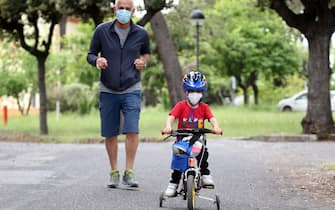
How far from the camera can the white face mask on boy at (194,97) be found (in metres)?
7.43

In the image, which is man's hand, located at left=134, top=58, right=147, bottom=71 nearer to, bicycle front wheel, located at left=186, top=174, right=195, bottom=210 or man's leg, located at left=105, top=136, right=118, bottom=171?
man's leg, located at left=105, top=136, right=118, bottom=171

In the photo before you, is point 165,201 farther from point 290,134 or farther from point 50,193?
point 290,134

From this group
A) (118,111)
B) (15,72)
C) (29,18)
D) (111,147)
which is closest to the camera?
(118,111)

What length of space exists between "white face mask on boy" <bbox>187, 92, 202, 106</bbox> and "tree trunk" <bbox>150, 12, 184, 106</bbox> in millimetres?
18745

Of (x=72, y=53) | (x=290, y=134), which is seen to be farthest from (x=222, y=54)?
(x=290, y=134)

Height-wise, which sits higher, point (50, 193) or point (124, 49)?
point (124, 49)

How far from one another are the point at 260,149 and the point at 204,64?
1482 inches

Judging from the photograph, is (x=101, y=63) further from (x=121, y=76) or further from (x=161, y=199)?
(x=161, y=199)

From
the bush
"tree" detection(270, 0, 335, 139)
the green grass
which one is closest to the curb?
"tree" detection(270, 0, 335, 139)

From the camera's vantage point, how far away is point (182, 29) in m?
40.5

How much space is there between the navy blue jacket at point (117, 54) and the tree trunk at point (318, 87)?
11932mm

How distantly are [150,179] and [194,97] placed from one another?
9.58 ft

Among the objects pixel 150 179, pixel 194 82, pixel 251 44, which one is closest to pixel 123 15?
pixel 194 82

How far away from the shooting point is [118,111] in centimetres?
905
